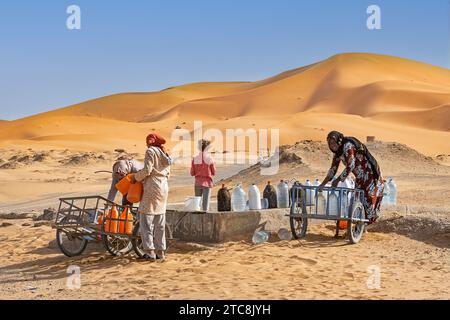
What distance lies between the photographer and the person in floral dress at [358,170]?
33.2 ft

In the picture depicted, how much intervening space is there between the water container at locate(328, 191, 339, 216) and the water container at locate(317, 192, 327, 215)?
0.44 ft

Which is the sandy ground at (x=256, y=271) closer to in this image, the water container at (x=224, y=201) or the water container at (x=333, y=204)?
the water container at (x=333, y=204)

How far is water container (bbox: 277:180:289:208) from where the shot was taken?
462 inches

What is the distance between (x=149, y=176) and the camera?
9.35 meters

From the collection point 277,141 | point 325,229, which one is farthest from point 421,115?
point 325,229

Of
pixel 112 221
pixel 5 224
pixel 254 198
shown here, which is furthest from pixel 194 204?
pixel 5 224

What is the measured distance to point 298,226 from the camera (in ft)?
35.7

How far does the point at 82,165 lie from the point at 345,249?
2532 centimetres

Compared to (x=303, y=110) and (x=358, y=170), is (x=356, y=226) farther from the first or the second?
(x=303, y=110)

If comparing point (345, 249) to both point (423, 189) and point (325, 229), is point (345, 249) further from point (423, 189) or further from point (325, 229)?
point (423, 189)

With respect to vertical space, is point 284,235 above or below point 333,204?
below

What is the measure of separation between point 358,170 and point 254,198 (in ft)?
5.59

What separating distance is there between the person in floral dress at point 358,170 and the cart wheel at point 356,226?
0.24 m

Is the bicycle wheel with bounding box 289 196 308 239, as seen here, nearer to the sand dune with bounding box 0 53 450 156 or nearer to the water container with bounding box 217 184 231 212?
the water container with bounding box 217 184 231 212
